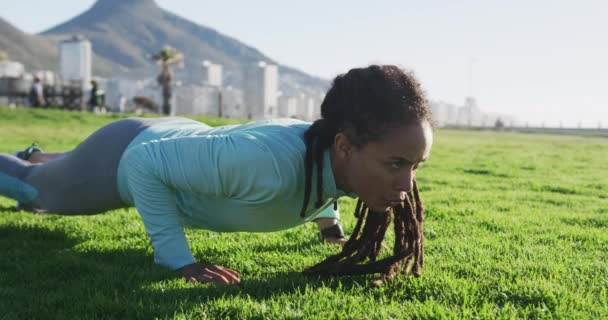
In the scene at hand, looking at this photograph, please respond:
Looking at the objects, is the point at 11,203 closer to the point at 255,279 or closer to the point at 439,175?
the point at 255,279

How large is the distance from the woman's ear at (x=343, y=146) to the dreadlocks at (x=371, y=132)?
0.09 feet

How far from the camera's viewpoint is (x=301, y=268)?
149 inches

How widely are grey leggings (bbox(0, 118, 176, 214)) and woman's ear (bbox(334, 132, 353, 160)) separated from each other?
1793 millimetres

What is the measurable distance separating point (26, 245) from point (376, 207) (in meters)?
2.79

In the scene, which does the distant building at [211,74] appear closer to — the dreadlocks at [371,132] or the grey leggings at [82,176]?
the grey leggings at [82,176]

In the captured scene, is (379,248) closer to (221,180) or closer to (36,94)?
(221,180)

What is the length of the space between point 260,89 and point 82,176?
234 feet

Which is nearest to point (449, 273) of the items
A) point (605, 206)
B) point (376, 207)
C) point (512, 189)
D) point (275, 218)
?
point (376, 207)

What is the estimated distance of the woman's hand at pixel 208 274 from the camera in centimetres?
340

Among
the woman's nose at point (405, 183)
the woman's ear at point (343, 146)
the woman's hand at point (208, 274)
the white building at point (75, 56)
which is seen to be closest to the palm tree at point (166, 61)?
the white building at point (75, 56)

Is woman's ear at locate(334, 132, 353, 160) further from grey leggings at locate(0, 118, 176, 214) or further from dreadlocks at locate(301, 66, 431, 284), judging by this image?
grey leggings at locate(0, 118, 176, 214)

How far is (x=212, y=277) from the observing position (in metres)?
3.42

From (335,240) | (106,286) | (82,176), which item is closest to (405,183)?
(335,240)

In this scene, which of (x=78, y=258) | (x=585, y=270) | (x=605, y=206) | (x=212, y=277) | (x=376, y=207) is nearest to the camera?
(x=376, y=207)
